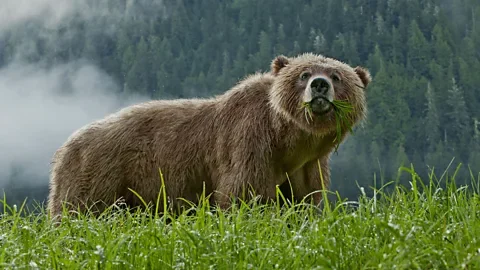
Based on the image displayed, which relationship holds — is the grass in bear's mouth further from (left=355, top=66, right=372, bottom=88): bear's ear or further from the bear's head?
(left=355, top=66, right=372, bottom=88): bear's ear

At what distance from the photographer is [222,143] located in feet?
25.4

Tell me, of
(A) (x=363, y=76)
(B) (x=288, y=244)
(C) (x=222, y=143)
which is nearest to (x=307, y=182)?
(C) (x=222, y=143)

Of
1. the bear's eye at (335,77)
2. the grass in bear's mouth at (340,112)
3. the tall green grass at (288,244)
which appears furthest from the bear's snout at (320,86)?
the tall green grass at (288,244)

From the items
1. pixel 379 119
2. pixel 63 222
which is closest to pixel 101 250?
pixel 63 222

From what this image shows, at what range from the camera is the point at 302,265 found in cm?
421

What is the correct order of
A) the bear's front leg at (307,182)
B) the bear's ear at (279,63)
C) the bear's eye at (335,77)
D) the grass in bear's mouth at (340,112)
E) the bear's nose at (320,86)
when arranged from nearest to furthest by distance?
the bear's nose at (320,86) < the grass in bear's mouth at (340,112) < the bear's eye at (335,77) < the bear's front leg at (307,182) < the bear's ear at (279,63)

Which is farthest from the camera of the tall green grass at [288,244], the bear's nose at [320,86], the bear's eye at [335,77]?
the bear's eye at [335,77]

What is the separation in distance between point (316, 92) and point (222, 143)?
1.10m

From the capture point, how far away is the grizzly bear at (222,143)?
24.3 feet

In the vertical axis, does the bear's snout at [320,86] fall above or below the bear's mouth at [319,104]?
above

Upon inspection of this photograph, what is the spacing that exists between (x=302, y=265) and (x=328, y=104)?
3.10 metres

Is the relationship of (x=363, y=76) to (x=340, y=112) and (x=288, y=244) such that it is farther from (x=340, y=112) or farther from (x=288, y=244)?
(x=288, y=244)

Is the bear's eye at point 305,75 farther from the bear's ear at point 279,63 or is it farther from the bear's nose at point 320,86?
the bear's ear at point 279,63

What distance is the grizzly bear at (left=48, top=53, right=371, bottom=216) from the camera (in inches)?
292
